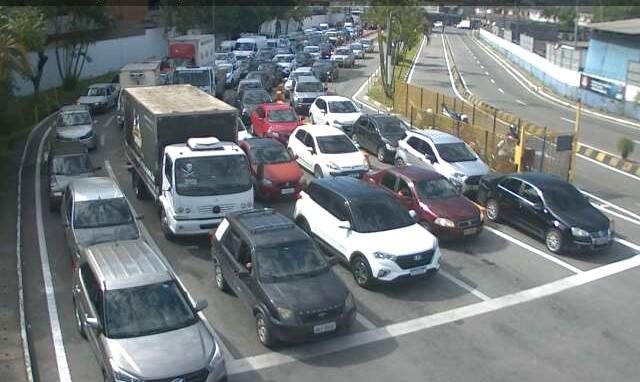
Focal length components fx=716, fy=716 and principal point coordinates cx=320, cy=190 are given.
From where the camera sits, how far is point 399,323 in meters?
12.8

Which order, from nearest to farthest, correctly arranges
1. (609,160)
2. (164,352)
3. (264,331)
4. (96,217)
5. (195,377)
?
(195,377) → (164,352) → (264,331) → (96,217) → (609,160)

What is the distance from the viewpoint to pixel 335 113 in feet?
94.8

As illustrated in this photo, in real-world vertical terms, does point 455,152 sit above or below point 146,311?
above

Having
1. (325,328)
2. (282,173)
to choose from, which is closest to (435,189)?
(282,173)

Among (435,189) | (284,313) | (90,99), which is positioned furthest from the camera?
(90,99)

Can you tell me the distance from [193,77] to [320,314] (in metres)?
23.8

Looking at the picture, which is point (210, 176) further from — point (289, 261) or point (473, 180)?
point (473, 180)

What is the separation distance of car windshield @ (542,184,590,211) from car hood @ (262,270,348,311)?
724 cm

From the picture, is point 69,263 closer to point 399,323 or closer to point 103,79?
point 399,323

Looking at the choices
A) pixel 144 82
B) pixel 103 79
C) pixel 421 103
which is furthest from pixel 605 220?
pixel 103 79

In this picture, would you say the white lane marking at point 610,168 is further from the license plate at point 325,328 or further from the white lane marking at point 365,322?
the license plate at point 325,328

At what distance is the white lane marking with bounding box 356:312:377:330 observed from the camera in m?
12.6

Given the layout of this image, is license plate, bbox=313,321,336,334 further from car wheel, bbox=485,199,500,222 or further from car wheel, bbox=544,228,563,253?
car wheel, bbox=485,199,500,222

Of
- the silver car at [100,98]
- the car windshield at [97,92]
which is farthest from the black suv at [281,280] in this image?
the car windshield at [97,92]
